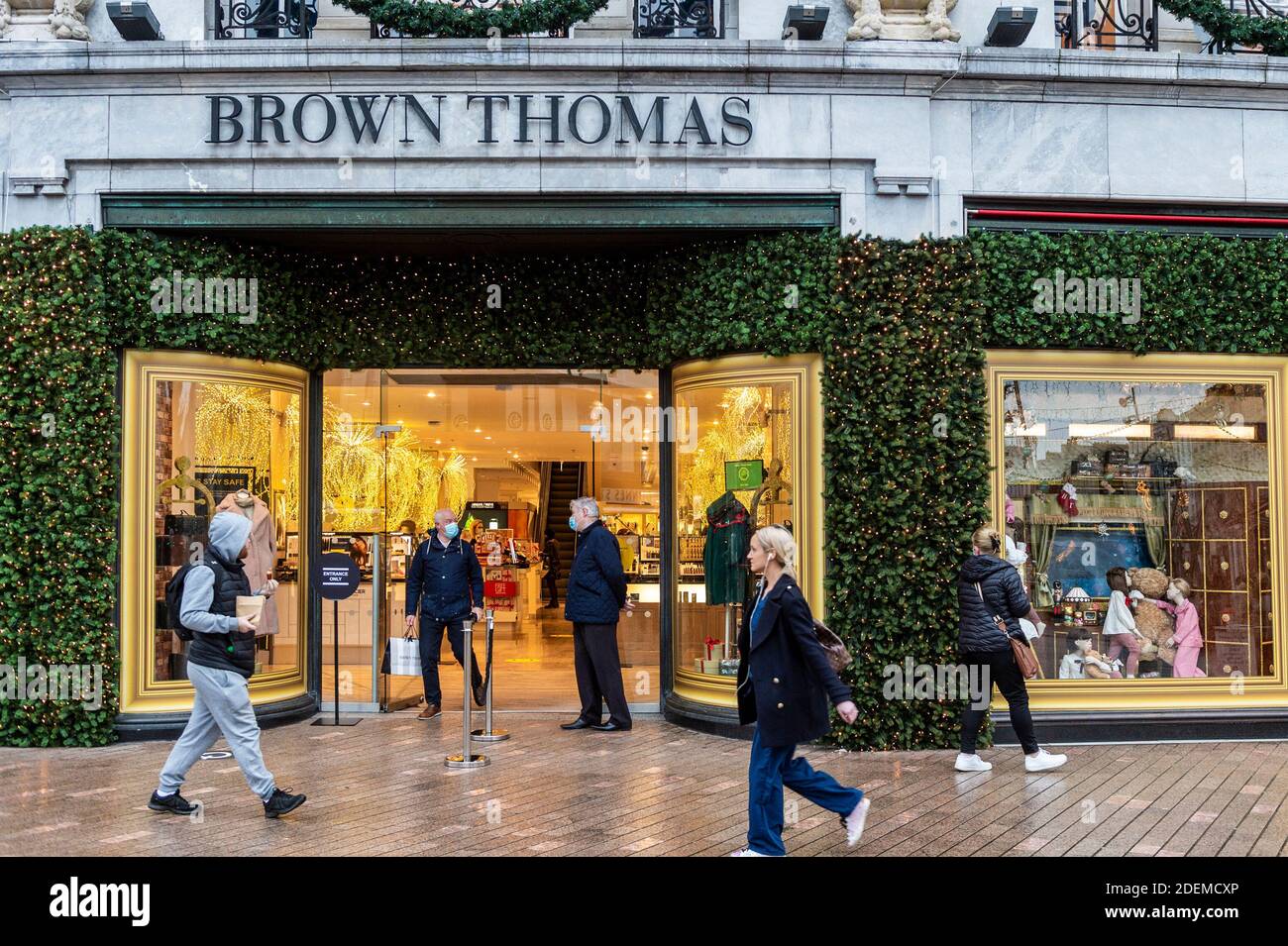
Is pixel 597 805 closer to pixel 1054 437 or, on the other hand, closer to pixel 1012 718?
pixel 1012 718

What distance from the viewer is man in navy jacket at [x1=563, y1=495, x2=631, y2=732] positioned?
10.1m

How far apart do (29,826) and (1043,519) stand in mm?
8251

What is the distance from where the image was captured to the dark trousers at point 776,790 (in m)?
6.04

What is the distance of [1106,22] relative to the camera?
35.6ft

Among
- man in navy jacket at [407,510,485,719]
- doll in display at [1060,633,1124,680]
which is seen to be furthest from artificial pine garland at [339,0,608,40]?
doll in display at [1060,633,1124,680]

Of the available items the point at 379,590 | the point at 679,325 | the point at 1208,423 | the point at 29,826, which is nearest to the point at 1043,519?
the point at 1208,423

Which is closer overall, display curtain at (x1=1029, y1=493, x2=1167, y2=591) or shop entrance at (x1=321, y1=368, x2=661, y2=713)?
display curtain at (x1=1029, y1=493, x2=1167, y2=591)

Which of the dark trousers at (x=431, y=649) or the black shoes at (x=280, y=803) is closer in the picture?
the black shoes at (x=280, y=803)

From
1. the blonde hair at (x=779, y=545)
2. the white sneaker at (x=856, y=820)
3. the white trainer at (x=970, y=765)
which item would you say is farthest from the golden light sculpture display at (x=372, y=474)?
the white sneaker at (x=856, y=820)

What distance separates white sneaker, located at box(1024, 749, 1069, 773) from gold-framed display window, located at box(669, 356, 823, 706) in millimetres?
2129

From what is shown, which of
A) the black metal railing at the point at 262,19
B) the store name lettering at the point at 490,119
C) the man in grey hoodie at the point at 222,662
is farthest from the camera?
the black metal railing at the point at 262,19

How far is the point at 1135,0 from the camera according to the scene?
1081cm

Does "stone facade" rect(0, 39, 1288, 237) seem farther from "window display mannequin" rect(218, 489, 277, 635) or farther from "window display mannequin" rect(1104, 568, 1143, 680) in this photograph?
"window display mannequin" rect(1104, 568, 1143, 680)

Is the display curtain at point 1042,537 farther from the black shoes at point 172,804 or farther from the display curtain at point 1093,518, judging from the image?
the black shoes at point 172,804
